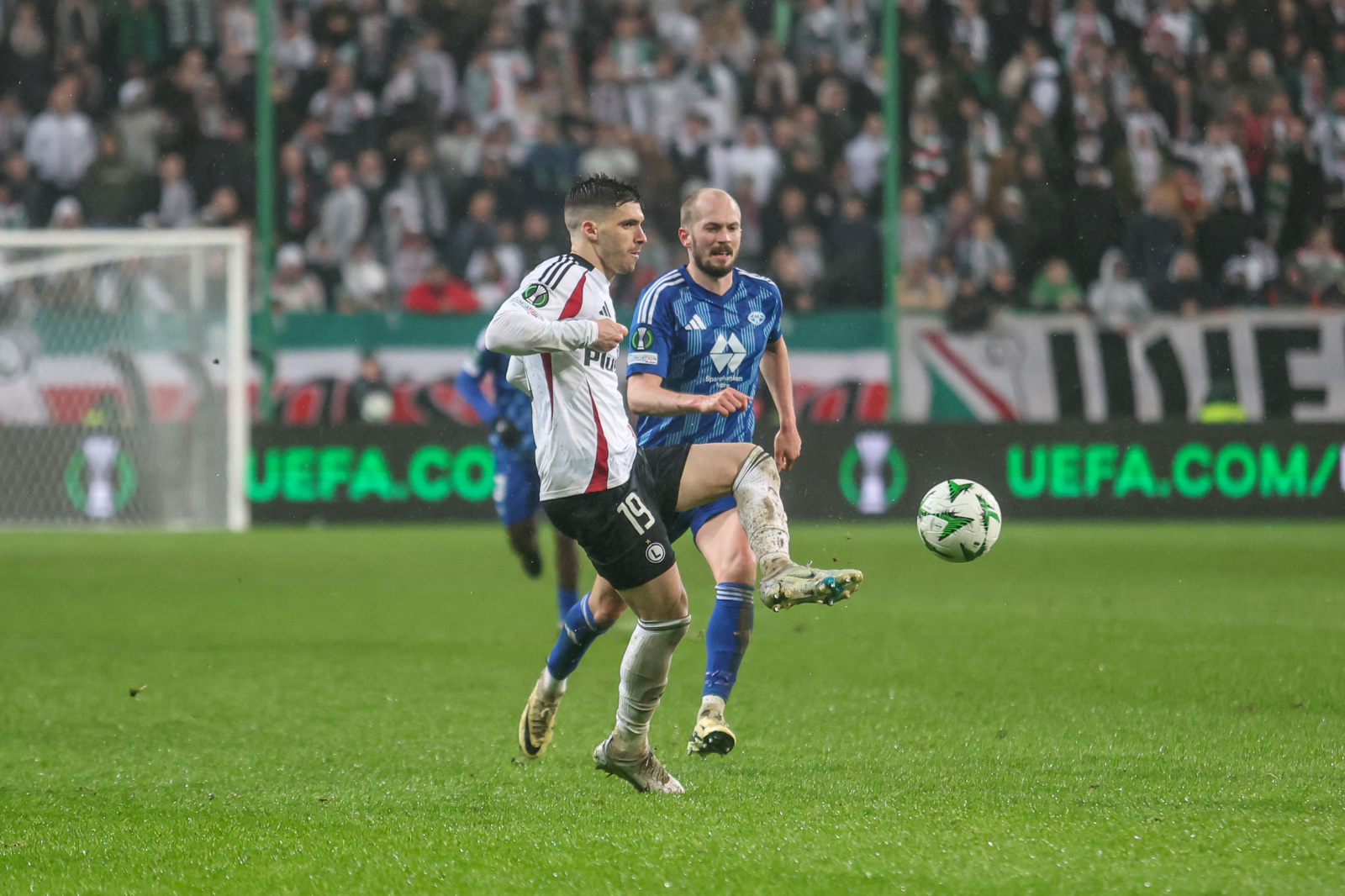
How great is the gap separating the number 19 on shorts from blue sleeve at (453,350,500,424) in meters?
4.08

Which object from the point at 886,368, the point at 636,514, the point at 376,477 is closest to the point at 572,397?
the point at 636,514

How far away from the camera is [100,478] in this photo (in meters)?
14.8

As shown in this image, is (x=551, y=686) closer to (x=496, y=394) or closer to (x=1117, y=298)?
(x=496, y=394)

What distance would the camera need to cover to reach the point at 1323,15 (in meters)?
18.0

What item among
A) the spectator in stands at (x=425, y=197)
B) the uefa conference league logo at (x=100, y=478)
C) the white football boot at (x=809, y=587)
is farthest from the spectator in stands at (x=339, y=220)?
the white football boot at (x=809, y=587)

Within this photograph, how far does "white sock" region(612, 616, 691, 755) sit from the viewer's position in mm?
4773

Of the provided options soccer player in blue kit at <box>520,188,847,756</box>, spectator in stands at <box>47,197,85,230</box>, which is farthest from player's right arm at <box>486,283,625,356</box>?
spectator in stands at <box>47,197,85,230</box>

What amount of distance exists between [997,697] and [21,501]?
10524mm

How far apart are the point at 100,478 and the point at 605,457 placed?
1123 cm

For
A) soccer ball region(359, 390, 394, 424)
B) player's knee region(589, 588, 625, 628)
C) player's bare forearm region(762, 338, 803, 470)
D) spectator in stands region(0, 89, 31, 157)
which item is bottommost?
soccer ball region(359, 390, 394, 424)

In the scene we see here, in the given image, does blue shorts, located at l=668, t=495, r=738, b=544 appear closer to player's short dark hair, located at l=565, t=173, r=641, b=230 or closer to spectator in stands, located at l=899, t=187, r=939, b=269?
player's short dark hair, located at l=565, t=173, r=641, b=230

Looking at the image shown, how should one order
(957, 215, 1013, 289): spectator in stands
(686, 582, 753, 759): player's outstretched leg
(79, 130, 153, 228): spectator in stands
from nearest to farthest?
(686, 582, 753, 759): player's outstretched leg → (957, 215, 1013, 289): spectator in stands → (79, 130, 153, 228): spectator in stands

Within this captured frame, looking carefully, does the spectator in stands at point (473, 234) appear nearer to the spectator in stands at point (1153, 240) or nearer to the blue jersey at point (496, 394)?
the spectator in stands at point (1153, 240)

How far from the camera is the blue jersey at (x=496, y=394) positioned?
8617 mm
